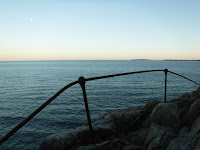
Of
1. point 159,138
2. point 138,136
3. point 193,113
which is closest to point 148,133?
point 138,136

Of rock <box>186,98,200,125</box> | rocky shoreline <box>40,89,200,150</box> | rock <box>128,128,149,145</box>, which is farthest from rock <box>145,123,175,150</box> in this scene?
rock <box>186,98,200,125</box>

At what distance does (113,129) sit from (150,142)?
5.61 ft

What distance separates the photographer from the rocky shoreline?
4.23 m

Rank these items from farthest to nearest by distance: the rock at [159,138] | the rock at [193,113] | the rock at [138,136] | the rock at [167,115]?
the rock at [138,136]
the rock at [167,115]
the rock at [193,113]
the rock at [159,138]

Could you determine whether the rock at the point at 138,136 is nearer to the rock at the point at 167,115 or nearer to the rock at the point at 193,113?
the rock at the point at 167,115

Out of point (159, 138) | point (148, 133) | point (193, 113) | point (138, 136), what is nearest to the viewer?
point (159, 138)

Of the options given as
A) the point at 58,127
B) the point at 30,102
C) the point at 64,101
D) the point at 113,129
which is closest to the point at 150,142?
the point at 113,129

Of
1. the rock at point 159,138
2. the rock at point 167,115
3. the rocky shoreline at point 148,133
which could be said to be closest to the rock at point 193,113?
the rocky shoreline at point 148,133

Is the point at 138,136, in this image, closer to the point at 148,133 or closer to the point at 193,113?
the point at 148,133

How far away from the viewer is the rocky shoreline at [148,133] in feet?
13.9

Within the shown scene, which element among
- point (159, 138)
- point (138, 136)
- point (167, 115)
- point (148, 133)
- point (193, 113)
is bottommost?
point (138, 136)

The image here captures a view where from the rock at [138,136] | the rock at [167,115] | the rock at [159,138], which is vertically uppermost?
the rock at [167,115]

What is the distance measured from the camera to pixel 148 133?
17.0ft

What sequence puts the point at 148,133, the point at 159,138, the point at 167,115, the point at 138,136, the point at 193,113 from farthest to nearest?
the point at 138,136 < the point at 167,115 < the point at 148,133 < the point at 193,113 < the point at 159,138
